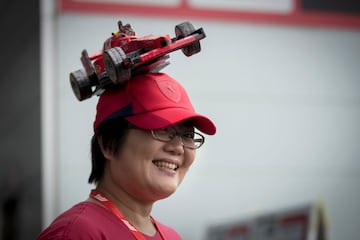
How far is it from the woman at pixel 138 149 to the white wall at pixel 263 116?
8.00ft

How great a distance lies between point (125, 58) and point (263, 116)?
2.94m

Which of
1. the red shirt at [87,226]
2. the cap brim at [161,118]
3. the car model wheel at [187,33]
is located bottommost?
the red shirt at [87,226]

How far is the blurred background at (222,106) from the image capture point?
396 cm

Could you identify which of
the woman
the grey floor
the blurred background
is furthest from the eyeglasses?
the grey floor

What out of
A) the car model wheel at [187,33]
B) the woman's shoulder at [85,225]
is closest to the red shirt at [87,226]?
the woman's shoulder at [85,225]

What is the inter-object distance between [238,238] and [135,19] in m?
1.47

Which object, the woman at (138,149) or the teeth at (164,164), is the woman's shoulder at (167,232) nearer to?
the woman at (138,149)

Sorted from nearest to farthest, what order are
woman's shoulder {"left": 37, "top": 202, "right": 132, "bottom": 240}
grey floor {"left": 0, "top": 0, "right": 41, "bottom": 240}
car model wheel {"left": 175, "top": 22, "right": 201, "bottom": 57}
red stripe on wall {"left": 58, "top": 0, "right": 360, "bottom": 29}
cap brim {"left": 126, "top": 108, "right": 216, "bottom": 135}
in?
woman's shoulder {"left": 37, "top": 202, "right": 132, "bottom": 240}
cap brim {"left": 126, "top": 108, "right": 216, "bottom": 135}
car model wheel {"left": 175, "top": 22, "right": 201, "bottom": 57}
grey floor {"left": 0, "top": 0, "right": 41, "bottom": 240}
red stripe on wall {"left": 58, "top": 0, "right": 360, "bottom": 29}

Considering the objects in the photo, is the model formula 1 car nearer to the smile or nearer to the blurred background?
the smile

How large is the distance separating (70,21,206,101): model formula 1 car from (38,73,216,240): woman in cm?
4

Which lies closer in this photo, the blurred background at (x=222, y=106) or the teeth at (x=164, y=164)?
the teeth at (x=164, y=164)

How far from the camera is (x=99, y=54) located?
5.76ft

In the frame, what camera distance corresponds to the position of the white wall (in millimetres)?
4246

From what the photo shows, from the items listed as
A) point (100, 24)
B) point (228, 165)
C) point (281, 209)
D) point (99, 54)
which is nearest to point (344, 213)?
point (228, 165)
